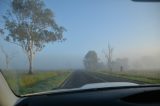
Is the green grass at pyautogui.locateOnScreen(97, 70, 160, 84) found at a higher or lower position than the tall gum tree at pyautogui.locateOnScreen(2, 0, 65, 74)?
lower

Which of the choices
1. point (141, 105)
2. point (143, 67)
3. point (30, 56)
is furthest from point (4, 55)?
point (141, 105)

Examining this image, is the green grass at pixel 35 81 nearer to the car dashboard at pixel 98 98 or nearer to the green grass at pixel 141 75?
the green grass at pixel 141 75

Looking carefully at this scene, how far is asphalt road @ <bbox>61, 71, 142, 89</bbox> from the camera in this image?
17.3ft

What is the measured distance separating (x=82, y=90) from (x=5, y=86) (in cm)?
157

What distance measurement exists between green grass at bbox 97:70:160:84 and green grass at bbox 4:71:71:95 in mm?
750

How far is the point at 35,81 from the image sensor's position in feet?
18.9

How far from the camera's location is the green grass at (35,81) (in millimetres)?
5238

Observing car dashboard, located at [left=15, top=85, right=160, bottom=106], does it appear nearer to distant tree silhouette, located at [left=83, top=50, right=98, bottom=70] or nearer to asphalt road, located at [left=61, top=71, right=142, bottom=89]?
asphalt road, located at [left=61, top=71, right=142, bottom=89]

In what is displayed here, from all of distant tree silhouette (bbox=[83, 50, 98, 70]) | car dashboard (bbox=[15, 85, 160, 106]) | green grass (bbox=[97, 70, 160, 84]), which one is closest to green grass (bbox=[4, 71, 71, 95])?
distant tree silhouette (bbox=[83, 50, 98, 70])

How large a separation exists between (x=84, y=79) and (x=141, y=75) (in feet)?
3.06

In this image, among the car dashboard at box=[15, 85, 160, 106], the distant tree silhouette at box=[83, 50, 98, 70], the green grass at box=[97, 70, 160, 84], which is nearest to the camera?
the car dashboard at box=[15, 85, 160, 106]

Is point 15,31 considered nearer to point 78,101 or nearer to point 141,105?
point 78,101

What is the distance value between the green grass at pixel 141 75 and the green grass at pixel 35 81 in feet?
2.46

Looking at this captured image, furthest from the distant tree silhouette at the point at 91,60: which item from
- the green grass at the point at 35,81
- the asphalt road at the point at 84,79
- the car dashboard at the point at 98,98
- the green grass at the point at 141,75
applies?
the car dashboard at the point at 98,98
